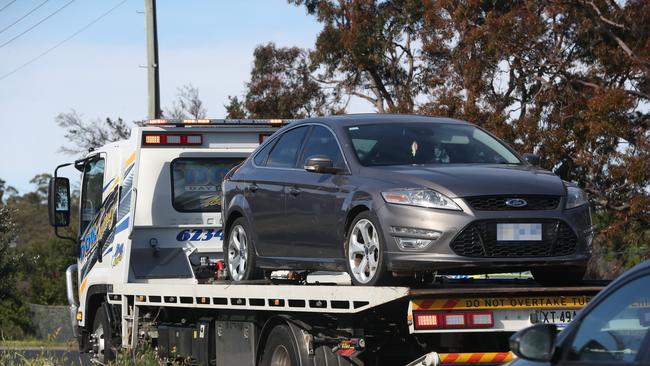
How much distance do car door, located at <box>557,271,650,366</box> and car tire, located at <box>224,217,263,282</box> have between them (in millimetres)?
6143

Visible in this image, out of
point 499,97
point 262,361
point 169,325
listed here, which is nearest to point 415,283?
point 262,361

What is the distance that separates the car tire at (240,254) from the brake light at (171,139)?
101 inches

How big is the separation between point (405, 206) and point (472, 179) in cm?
54

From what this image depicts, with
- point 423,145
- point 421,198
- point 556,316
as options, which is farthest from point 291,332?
point 556,316

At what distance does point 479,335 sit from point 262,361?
243 cm

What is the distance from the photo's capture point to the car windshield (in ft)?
32.1

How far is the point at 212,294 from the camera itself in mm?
10906

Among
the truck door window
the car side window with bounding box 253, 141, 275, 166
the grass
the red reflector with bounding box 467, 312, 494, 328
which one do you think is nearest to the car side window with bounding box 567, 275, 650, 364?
the red reflector with bounding box 467, 312, 494, 328

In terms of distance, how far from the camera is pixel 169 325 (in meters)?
12.9

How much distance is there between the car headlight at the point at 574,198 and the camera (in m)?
9.09

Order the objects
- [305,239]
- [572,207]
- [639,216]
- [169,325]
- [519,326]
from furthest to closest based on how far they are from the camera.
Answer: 1. [639,216]
2. [169,325]
3. [305,239]
4. [572,207]
5. [519,326]

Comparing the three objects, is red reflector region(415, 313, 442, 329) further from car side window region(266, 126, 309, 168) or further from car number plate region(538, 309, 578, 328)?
car side window region(266, 126, 309, 168)

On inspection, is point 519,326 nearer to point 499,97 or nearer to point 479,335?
point 479,335

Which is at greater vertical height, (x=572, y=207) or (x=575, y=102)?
(x=575, y=102)
